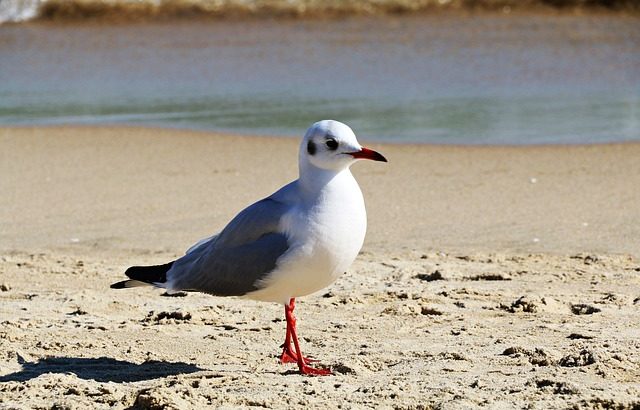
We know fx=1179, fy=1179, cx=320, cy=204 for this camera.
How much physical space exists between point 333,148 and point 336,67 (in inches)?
504

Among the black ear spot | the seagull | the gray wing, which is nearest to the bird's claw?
the seagull

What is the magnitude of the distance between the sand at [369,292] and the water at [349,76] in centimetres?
193

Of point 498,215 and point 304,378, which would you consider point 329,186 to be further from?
point 498,215

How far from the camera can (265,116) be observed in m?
13.3

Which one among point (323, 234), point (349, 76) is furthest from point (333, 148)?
point (349, 76)

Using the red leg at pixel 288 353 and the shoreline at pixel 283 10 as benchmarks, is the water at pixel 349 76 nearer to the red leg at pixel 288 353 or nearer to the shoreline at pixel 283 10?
the shoreline at pixel 283 10

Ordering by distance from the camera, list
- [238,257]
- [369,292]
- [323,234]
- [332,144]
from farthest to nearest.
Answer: [369,292] → [238,257] → [332,144] → [323,234]

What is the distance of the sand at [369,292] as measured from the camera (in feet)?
15.2

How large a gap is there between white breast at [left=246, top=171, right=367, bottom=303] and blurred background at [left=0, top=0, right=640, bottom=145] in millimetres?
6713

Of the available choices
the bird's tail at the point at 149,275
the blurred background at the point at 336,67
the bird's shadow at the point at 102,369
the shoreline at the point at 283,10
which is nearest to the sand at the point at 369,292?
the bird's shadow at the point at 102,369

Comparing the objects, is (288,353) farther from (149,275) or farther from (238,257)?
(149,275)

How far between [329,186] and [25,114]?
9.74 metres

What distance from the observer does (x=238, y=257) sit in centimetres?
497

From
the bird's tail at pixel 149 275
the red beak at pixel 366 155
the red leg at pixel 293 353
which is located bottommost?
the red leg at pixel 293 353
